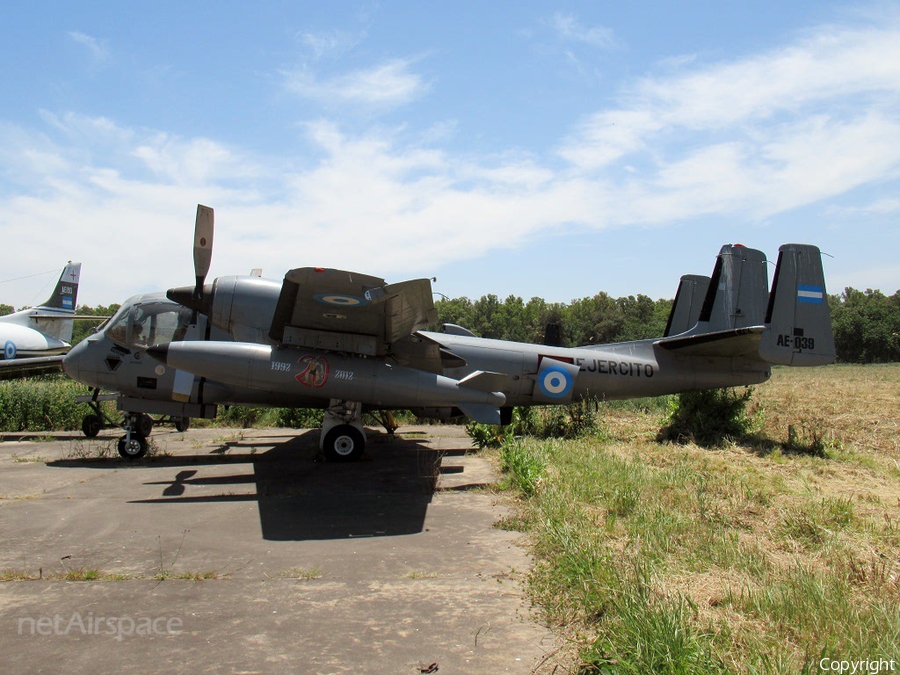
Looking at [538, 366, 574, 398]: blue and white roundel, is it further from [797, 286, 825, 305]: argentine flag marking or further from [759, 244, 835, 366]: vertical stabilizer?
[797, 286, 825, 305]: argentine flag marking

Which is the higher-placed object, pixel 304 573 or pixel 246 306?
pixel 246 306

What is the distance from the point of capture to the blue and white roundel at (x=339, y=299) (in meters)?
8.91

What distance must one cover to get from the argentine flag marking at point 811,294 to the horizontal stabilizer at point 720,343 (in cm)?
103

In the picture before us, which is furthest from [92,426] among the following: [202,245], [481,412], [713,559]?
[713,559]

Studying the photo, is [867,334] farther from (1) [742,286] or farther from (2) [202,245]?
(2) [202,245]

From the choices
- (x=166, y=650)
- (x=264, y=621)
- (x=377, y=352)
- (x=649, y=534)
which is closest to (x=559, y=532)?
(x=649, y=534)

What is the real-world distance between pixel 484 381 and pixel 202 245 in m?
5.40

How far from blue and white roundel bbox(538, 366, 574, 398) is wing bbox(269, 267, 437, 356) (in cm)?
399

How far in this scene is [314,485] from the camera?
898cm

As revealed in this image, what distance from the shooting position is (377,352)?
1042cm

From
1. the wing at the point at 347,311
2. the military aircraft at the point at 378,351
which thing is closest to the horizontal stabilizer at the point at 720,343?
the military aircraft at the point at 378,351

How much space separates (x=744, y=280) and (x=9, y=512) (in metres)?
13.6

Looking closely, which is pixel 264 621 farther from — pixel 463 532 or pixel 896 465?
pixel 896 465

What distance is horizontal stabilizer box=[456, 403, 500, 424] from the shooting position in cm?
1030
